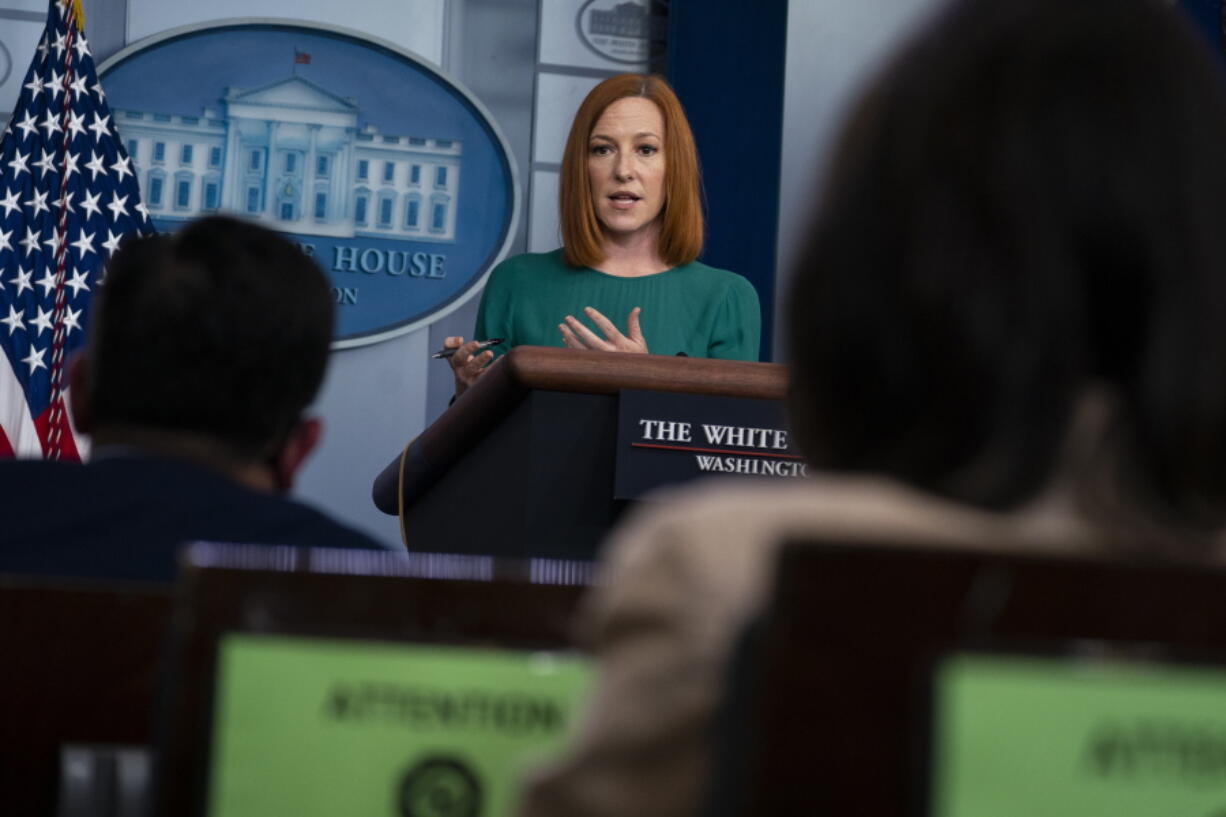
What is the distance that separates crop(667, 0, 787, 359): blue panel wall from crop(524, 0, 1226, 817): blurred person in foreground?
4.39 meters

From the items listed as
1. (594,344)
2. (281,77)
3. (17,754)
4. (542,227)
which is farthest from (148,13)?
(17,754)

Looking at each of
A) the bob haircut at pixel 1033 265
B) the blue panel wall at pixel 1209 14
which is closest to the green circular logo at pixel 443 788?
the bob haircut at pixel 1033 265

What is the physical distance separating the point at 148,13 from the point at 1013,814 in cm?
Answer: 487

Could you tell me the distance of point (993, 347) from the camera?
0.64m

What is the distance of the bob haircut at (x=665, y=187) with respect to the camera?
370cm

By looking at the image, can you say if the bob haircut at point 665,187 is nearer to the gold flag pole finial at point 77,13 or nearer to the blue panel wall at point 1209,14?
the gold flag pole finial at point 77,13

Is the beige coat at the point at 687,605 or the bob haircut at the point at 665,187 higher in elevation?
the bob haircut at the point at 665,187

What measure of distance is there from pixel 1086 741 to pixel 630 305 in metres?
3.06

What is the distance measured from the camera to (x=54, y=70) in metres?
4.54

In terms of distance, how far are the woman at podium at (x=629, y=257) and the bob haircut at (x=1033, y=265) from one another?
2893 millimetres

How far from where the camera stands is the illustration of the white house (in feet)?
16.3

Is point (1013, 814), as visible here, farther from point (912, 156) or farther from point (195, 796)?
point (195, 796)

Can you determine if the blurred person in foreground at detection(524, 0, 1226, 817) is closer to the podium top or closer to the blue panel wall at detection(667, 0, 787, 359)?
the podium top

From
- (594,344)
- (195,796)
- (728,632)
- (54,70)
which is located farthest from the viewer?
(54,70)
